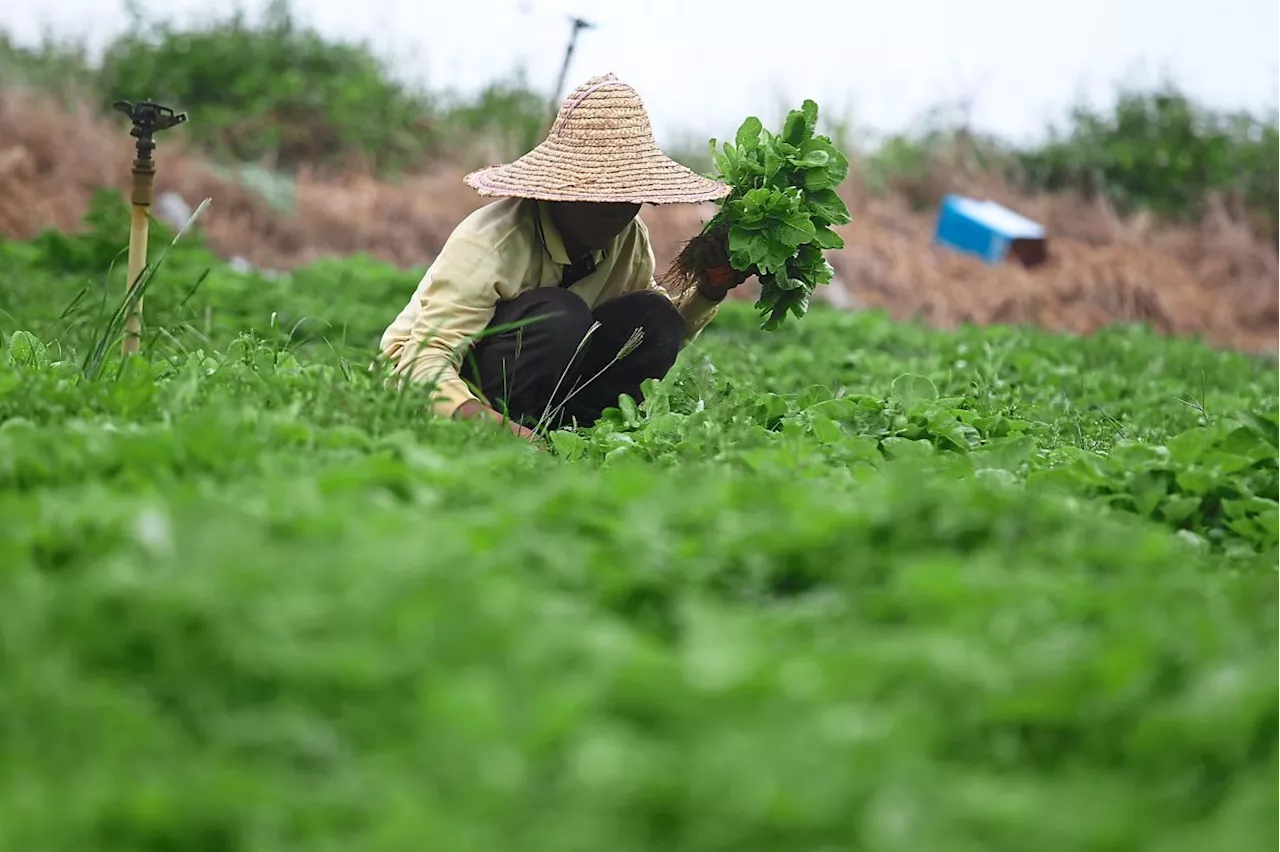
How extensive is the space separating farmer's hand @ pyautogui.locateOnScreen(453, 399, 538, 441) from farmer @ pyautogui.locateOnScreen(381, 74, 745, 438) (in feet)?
0.03

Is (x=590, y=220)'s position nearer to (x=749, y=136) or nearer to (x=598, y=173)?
(x=598, y=173)

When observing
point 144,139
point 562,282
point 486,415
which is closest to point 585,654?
point 486,415

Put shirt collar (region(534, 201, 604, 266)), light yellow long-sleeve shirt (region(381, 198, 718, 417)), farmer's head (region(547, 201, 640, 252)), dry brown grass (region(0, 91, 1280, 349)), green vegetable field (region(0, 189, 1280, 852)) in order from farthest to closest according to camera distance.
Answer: dry brown grass (region(0, 91, 1280, 349)) → shirt collar (region(534, 201, 604, 266)) → farmer's head (region(547, 201, 640, 252)) → light yellow long-sleeve shirt (region(381, 198, 718, 417)) → green vegetable field (region(0, 189, 1280, 852))

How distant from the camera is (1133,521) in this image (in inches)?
114

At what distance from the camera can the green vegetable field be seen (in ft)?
4.84

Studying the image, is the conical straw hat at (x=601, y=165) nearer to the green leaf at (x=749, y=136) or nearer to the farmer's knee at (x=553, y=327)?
the green leaf at (x=749, y=136)

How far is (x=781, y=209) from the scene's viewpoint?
4.07m

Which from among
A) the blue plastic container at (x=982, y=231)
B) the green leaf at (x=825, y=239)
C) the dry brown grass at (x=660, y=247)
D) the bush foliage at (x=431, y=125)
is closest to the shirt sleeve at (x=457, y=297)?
the green leaf at (x=825, y=239)

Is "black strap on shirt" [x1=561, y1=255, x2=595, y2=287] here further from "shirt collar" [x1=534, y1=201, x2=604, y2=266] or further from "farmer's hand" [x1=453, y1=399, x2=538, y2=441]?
"farmer's hand" [x1=453, y1=399, x2=538, y2=441]

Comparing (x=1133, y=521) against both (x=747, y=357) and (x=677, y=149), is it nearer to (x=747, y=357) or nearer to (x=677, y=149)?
(x=747, y=357)

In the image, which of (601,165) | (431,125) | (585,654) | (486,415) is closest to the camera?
(585,654)

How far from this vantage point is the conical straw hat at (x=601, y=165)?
157 inches

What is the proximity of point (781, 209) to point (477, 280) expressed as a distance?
0.85 meters

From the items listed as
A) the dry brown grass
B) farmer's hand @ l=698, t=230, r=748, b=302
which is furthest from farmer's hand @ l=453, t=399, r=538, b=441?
the dry brown grass
